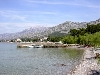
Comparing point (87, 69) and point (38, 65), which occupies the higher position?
point (87, 69)

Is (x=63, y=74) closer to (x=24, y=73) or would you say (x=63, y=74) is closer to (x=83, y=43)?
(x=24, y=73)

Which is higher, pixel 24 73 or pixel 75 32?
pixel 75 32

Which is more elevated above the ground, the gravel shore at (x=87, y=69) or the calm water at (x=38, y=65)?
the gravel shore at (x=87, y=69)

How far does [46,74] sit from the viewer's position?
38906 millimetres

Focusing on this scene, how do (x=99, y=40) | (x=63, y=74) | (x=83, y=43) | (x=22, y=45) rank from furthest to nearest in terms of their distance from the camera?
(x=22, y=45) → (x=83, y=43) → (x=99, y=40) → (x=63, y=74)

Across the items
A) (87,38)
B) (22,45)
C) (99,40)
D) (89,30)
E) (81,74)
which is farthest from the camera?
(22,45)

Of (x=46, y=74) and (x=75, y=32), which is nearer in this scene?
(x=46, y=74)

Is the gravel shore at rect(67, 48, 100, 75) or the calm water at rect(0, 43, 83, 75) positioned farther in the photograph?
the calm water at rect(0, 43, 83, 75)

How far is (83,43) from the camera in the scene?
496 feet

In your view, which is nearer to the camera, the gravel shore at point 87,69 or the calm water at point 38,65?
the gravel shore at point 87,69

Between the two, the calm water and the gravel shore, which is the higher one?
the gravel shore

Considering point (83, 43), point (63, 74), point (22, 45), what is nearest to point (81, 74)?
point (63, 74)

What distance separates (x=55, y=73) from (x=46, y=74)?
6.29 ft

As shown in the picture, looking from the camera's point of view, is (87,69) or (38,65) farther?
(38,65)
